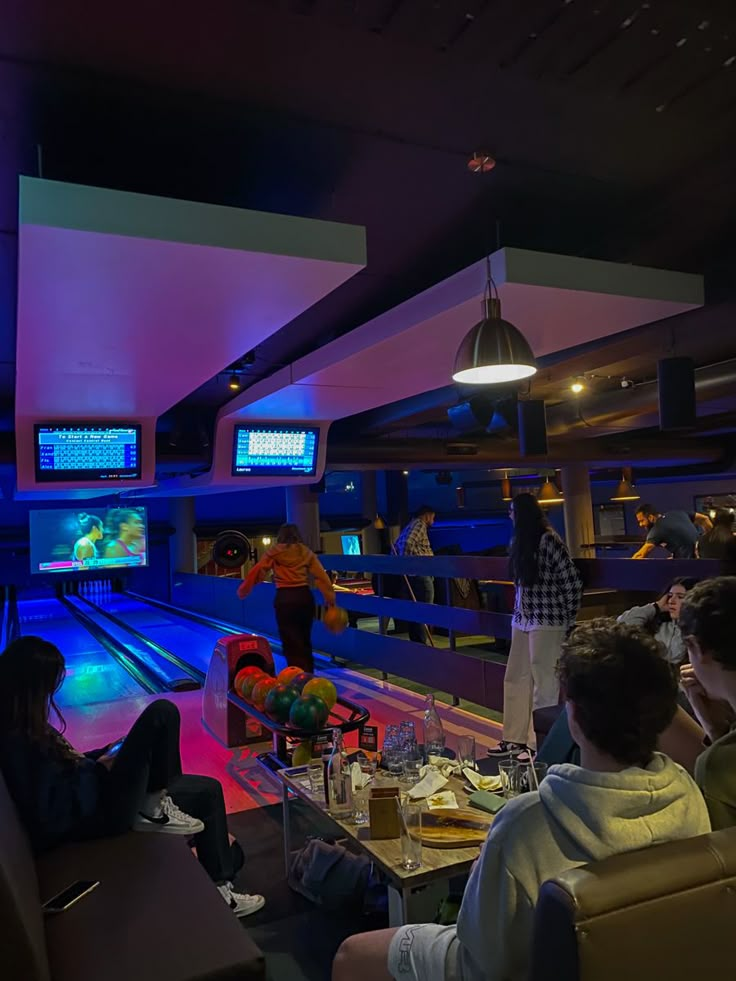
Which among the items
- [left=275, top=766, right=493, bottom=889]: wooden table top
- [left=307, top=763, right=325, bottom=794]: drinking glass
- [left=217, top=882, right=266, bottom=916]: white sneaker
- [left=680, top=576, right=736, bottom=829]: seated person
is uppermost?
[left=680, top=576, right=736, bottom=829]: seated person

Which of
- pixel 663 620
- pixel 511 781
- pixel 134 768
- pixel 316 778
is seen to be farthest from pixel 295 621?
pixel 511 781

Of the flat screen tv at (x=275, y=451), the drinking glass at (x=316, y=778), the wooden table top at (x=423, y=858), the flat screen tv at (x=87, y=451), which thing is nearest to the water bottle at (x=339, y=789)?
the wooden table top at (x=423, y=858)

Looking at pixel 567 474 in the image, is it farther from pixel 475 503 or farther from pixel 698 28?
pixel 698 28

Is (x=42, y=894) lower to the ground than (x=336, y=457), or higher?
lower

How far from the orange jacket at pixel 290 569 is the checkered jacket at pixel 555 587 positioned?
1.97m

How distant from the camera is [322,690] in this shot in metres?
3.48

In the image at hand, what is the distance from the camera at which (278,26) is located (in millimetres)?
1694

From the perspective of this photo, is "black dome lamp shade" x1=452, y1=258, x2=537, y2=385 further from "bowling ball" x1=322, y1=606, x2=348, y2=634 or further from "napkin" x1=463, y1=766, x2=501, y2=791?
"bowling ball" x1=322, y1=606, x2=348, y2=634

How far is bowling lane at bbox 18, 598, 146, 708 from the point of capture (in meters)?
6.64

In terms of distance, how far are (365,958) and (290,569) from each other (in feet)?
13.3

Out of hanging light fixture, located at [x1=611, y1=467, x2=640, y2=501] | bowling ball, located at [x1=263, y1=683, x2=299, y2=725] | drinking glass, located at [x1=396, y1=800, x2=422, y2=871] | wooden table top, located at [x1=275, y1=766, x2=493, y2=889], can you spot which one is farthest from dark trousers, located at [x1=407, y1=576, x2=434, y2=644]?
hanging light fixture, located at [x1=611, y1=467, x2=640, y2=501]

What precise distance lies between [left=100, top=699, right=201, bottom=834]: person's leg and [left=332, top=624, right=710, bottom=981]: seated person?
1215 millimetres

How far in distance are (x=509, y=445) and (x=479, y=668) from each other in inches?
183

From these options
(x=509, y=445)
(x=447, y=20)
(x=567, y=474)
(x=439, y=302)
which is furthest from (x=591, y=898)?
(x=567, y=474)
